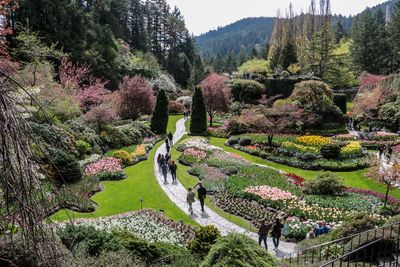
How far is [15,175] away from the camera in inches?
107

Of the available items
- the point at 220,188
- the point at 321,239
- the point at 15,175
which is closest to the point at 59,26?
the point at 220,188

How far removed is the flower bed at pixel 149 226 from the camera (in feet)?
46.7

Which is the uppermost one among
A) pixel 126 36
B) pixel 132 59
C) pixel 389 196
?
pixel 126 36

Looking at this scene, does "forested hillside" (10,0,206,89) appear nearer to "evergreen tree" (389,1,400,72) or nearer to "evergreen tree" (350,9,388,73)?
"evergreen tree" (350,9,388,73)

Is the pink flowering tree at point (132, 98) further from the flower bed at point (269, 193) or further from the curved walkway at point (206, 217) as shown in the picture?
the flower bed at point (269, 193)

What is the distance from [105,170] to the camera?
22.5 m

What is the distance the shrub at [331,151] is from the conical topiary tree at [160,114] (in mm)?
15400

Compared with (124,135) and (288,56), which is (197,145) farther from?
(288,56)

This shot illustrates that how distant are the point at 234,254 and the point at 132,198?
1244cm

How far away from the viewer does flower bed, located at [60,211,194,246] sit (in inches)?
560

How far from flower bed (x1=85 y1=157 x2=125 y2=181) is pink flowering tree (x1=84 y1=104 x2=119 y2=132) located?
6.19 meters

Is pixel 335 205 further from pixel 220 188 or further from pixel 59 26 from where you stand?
pixel 59 26

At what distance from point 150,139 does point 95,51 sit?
23.1 meters

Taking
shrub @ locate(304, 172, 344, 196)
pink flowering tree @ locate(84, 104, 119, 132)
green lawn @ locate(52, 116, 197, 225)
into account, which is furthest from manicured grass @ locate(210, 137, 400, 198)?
pink flowering tree @ locate(84, 104, 119, 132)
